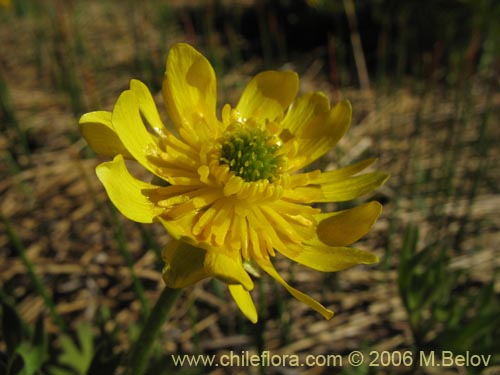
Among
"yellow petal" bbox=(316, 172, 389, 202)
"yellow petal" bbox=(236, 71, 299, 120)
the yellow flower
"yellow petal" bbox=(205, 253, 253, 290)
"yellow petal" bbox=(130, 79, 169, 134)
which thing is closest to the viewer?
"yellow petal" bbox=(205, 253, 253, 290)

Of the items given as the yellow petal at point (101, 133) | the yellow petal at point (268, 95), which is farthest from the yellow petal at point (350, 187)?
the yellow petal at point (101, 133)

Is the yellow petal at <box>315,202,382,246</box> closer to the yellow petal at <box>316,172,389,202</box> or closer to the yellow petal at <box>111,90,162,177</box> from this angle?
the yellow petal at <box>316,172,389,202</box>

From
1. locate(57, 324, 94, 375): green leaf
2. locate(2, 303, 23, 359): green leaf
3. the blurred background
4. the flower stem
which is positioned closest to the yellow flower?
the flower stem

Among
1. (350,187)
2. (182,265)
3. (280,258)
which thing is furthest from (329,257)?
(280,258)

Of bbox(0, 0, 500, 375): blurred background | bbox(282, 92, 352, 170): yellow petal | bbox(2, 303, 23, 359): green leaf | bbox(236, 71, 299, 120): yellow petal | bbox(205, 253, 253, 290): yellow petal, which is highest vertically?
bbox(236, 71, 299, 120): yellow petal

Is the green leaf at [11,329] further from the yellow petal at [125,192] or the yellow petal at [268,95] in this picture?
the yellow petal at [268,95]

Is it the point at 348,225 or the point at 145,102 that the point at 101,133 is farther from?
the point at 348,225
